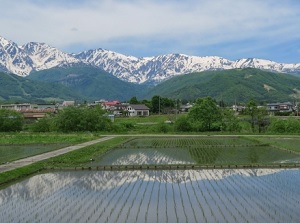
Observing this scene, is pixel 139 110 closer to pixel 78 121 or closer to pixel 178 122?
pixel 178 122

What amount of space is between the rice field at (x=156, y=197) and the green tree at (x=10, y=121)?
48776mm

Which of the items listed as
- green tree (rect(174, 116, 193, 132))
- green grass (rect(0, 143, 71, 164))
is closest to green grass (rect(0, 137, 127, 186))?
green grass (rect(0, 143, 71, 164))

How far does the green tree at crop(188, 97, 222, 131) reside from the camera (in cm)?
6488

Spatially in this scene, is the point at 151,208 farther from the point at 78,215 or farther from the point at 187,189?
the point at 187,189

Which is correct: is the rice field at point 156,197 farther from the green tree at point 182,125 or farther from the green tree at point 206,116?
the green tree at point 206,116

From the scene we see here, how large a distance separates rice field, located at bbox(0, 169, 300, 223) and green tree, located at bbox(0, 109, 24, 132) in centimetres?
4878

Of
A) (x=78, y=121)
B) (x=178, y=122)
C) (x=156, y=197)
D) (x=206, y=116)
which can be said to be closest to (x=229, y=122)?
(x=206, y=116)

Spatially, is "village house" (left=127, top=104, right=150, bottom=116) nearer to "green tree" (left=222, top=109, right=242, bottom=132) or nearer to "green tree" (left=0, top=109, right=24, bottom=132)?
"green tree" (left=0, top=109, right=24, bottom=132)

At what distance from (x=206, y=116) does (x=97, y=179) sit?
46.4 m

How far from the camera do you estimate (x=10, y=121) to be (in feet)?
221

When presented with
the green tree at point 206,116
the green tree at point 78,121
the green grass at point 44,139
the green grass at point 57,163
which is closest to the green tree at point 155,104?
the green tree at point 206,116

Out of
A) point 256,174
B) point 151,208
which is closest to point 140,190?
point 151,208

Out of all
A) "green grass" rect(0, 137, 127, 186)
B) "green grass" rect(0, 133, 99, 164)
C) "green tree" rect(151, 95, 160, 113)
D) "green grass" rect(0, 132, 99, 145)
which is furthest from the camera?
"green tree" rect(151, 95, 160, 113)

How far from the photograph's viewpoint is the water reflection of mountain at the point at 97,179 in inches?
676
